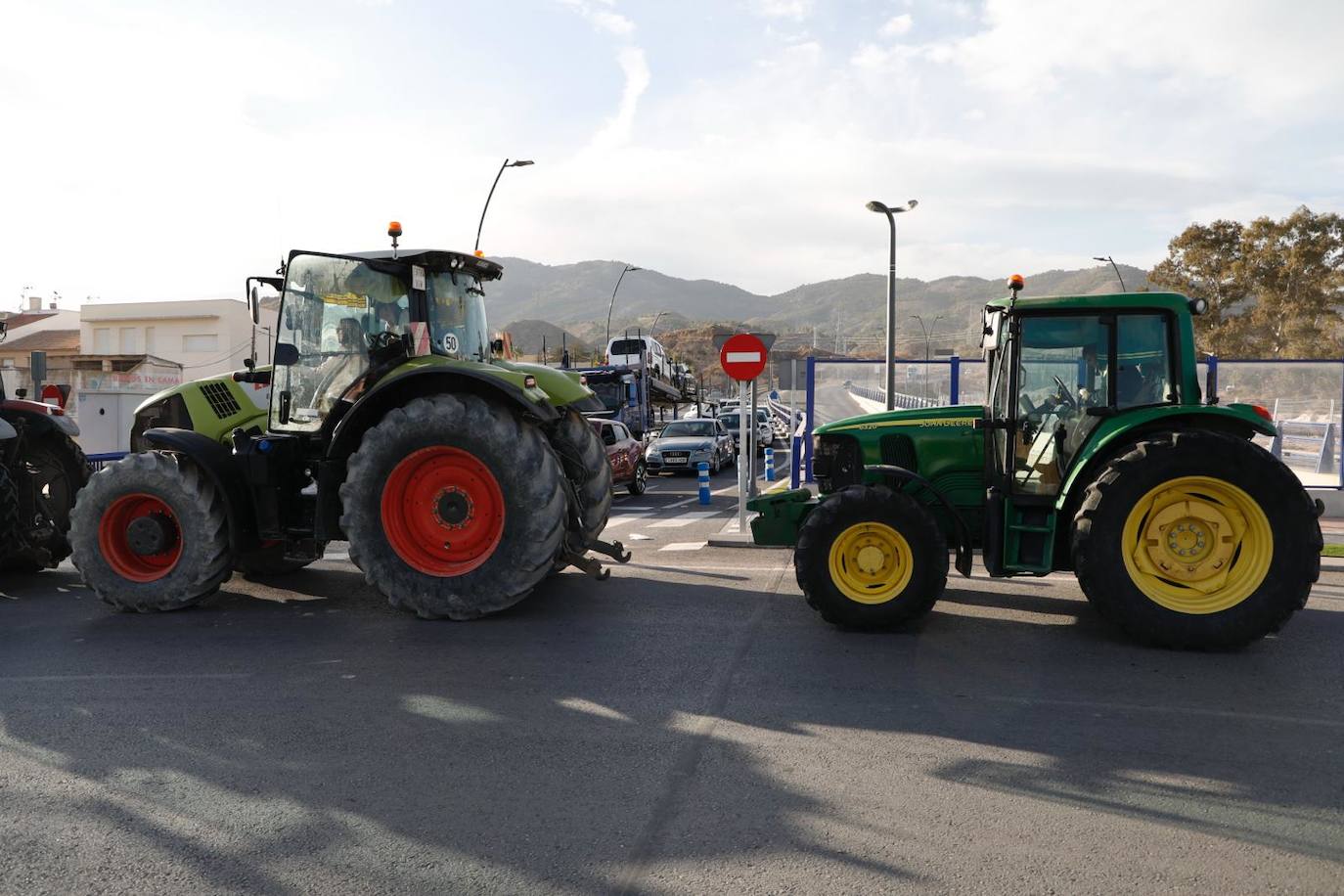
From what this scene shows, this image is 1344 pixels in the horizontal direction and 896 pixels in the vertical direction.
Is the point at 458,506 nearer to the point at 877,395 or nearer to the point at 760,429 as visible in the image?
the point at 877,395

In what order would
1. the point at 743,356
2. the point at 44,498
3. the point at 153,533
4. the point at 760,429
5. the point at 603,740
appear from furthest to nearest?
the point at 760,429
the point at 743,356
the point at 44,498
the point at 153,533
the point at 603,740

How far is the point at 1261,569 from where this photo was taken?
246 inches

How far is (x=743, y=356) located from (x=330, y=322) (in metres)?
6.01

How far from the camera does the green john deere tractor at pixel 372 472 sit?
714 centimetres

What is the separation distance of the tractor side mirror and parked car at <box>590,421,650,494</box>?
1055 cm

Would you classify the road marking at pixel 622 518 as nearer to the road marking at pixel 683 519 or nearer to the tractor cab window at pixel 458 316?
the road marking at pixel 683 519

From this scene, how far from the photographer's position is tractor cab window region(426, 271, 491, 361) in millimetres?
7887

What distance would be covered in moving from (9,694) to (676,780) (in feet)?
13.1

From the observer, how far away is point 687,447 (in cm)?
2442

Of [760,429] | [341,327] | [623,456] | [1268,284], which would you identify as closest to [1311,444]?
[623,456]

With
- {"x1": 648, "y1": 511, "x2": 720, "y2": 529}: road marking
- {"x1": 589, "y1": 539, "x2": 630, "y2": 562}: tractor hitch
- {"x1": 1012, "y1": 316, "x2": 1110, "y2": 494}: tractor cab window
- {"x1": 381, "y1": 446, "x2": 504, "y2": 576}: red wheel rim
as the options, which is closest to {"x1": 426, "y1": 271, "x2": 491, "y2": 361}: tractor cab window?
{"x1": 381, "y1": 446, "x2": 504, "y2": 576}: red wheel rim

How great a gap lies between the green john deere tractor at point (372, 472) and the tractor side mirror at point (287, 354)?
11 millimetres

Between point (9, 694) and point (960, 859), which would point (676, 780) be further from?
point (9, 694)

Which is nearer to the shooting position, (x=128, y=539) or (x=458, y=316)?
(x=128, y=539)
